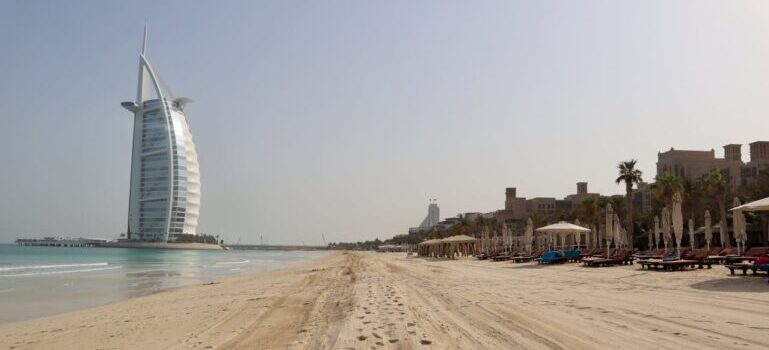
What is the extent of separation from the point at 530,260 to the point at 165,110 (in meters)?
133

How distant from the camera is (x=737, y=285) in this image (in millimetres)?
13141

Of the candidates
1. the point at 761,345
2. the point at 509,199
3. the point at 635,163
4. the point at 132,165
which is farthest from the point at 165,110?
the point at 761,345

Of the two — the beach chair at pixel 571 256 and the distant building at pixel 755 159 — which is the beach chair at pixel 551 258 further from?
the distant building at pixel 755 159

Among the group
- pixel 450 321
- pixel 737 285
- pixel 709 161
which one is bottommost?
pixel 450 321

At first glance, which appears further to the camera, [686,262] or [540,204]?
[540,204]

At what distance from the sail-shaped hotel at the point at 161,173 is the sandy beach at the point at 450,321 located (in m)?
139

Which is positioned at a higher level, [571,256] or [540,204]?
[540,204]

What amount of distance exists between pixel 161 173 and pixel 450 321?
486 feet

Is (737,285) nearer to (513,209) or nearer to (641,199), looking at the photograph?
(641,199)

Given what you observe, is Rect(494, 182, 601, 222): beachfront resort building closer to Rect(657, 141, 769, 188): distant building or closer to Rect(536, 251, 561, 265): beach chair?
Rect(657, 141, 769, 188): distant building

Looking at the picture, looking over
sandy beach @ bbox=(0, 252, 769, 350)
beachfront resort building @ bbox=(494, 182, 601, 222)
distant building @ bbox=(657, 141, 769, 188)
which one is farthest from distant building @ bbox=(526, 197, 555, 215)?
sandy beach @ bbox=(0, 252, 769, 350)

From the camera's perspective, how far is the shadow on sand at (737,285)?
12236mm

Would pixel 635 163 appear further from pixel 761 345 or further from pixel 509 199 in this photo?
pixel 509 199

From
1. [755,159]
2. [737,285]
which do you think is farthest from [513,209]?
[737,285]
